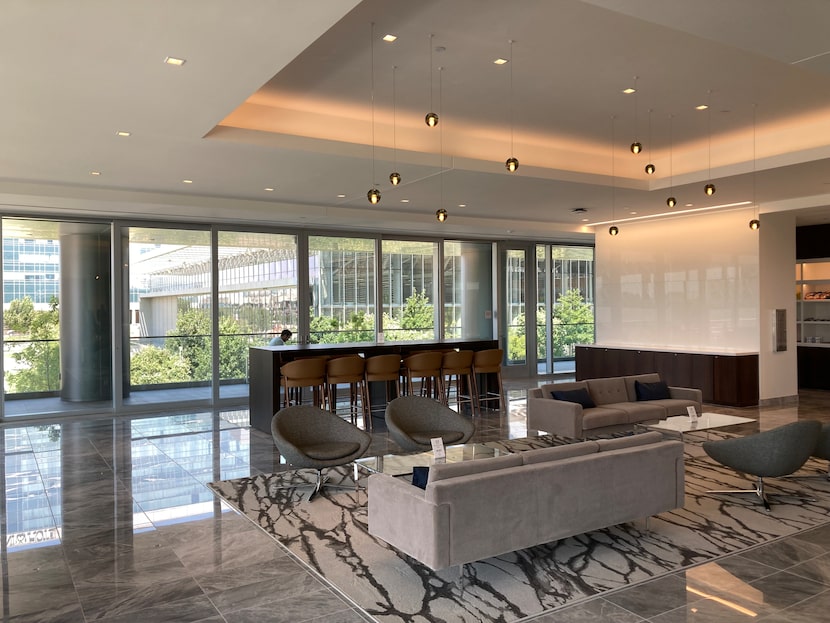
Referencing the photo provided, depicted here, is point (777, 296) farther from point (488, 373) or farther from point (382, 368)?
point (382, 368)

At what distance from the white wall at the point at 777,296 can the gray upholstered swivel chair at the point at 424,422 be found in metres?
6.46

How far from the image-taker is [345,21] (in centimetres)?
475

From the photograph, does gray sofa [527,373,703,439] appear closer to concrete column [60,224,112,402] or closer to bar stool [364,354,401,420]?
bar stool [364,354,401,420]

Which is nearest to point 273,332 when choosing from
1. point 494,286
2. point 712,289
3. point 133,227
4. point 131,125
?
point 133,227

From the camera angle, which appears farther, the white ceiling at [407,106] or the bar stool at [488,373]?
the bar stool at [488,373]

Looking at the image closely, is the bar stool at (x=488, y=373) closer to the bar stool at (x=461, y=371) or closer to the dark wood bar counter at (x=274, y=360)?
the bar stool at (x=461, y=371)

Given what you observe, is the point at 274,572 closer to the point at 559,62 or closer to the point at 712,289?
the point at 559,62

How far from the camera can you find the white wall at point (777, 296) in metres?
10.5

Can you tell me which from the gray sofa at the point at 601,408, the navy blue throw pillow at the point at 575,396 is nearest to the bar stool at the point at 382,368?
the gray sofa at the point at 601,408

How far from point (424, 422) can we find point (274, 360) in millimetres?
2786

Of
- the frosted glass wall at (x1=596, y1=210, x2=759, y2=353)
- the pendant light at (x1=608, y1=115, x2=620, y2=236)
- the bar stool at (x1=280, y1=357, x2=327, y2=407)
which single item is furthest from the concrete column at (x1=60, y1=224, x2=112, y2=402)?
the frosted glass wall at (x1=596, y1=210, x2=759, y2=353)

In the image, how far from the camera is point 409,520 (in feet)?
12.6

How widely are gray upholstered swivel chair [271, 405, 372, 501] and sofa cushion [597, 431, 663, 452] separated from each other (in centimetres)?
218

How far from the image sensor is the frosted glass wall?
34.9 feet
